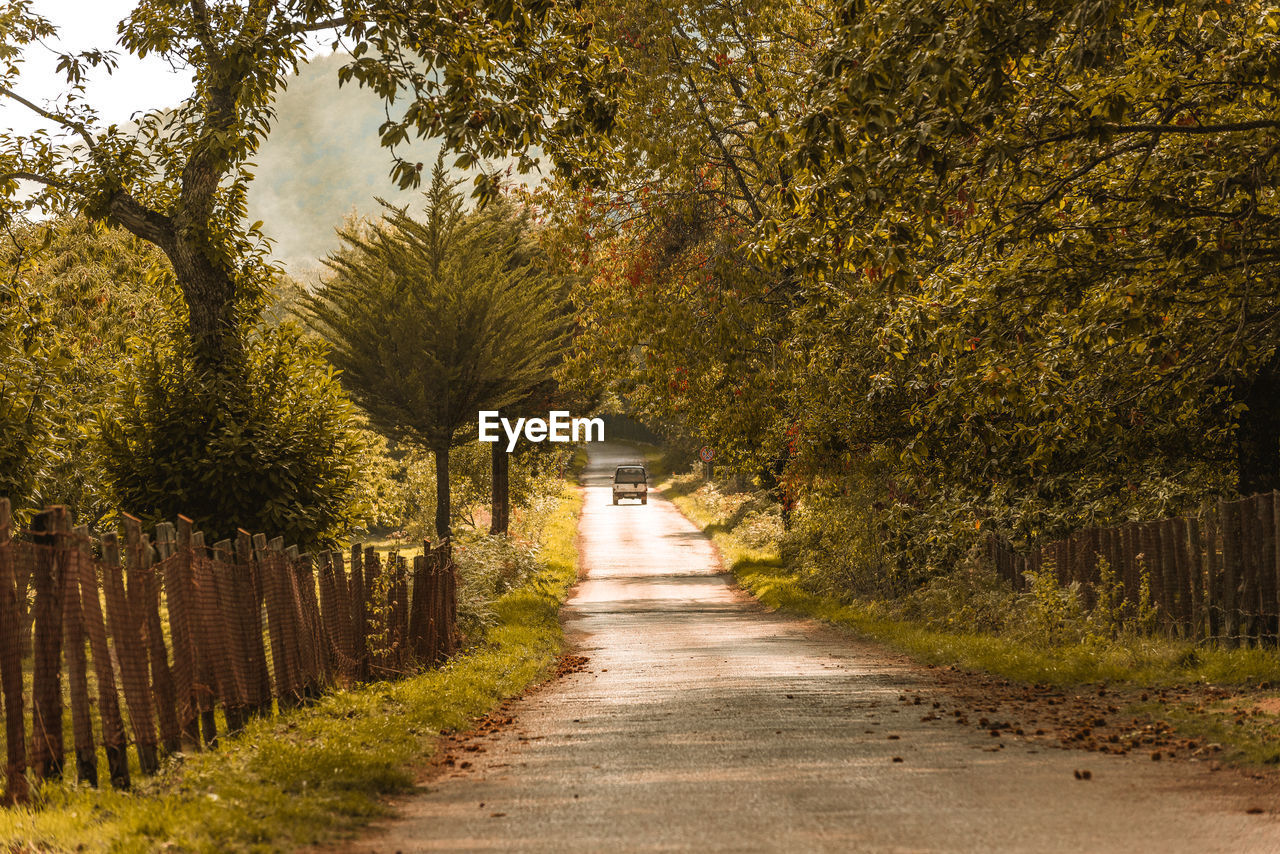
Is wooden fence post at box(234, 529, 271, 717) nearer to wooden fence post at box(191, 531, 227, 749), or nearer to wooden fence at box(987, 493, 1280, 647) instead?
wooden fence post at box(191, 531, 227, 749)

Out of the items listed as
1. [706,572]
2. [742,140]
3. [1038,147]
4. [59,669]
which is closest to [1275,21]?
[1038,147]

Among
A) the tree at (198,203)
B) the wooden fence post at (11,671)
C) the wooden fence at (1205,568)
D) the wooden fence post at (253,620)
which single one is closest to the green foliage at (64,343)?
the tree at (198,203)

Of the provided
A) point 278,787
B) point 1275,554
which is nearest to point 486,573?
point 1275,554

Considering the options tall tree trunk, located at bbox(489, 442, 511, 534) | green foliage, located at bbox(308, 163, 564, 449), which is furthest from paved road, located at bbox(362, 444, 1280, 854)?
tall tree trunk, located at bbox(489, 442, 511, 534)

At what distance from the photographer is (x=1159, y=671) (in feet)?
40.7

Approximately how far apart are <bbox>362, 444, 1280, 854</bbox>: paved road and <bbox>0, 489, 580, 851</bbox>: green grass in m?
0.44

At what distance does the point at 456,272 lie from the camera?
25484 mm

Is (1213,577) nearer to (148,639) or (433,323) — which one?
(148,639)

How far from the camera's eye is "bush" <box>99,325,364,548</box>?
16359 mm

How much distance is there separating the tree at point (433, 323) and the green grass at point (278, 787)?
13.4 meters

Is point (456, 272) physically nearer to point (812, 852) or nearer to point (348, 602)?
point (348, 602)

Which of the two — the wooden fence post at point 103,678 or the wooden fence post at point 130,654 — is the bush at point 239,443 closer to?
the wooden fence post at point 130,654

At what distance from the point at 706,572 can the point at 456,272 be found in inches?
693

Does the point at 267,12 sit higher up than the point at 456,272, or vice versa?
the point at 267,12
